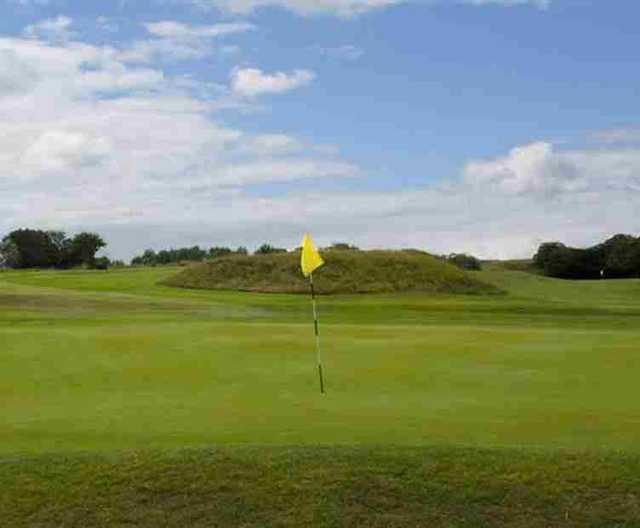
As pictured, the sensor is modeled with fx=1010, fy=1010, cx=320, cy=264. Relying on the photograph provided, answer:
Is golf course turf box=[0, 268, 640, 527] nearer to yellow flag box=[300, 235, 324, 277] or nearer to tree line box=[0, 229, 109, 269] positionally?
yellow flag box=[300, 235, 324, 277]

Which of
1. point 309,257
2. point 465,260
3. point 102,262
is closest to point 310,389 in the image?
point 309,257

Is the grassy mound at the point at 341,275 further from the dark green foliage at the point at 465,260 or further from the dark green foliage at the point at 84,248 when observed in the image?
the dark green foliage at the point at 84,248

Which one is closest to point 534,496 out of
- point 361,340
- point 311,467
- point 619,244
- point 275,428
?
point 311,467

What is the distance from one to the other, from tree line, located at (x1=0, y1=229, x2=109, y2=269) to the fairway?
84743 millimetres

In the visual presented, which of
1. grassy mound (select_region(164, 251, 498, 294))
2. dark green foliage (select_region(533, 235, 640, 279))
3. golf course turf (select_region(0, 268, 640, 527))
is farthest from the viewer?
dark green foliage (select_region(533, 235, 640, 279))

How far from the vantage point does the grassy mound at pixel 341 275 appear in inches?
1993

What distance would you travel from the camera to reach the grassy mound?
50625 millimetres

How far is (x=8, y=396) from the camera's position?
12.2 m

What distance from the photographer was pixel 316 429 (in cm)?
942

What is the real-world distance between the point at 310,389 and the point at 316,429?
2.67 metres

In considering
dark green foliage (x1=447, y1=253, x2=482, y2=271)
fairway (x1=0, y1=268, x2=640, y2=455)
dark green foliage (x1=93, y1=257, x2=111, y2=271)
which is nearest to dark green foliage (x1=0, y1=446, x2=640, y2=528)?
fairway (x1=0, y1=268, x2=640, y2=455)

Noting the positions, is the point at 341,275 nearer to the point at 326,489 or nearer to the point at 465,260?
the point at 465,260

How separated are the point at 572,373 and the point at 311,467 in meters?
6.89

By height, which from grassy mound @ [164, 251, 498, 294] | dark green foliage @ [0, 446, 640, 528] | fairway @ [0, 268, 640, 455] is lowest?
dark green foliage @ [0, 446, 640, 528]
